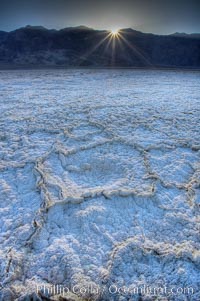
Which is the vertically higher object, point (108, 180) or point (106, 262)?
point (108, 180)

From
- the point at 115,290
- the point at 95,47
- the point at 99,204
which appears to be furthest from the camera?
the point at 95,47

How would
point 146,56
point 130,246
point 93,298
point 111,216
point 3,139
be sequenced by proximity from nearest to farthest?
point 93,298
point 130,246
point 111,216
point 3,139
point 146,56

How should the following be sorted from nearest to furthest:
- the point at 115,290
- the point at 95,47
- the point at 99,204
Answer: the point at 115,290, the point at 99,204, the point at 95,47

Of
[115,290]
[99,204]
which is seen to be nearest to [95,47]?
[99,204]

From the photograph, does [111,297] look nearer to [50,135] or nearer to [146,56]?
[50,135]

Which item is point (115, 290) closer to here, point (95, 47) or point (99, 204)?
point (99, 204)

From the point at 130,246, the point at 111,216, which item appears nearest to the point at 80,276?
the point at 130,246

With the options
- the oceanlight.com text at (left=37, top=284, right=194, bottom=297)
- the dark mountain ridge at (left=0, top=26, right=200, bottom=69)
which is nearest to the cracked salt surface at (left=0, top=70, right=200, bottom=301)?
the oceanlight.com text at (left=37, top=284, right=194, bottom=297)
